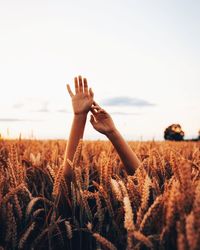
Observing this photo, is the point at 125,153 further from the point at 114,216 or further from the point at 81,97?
the point at 114,216

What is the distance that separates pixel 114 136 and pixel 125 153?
133mm

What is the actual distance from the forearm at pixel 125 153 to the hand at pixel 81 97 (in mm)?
219

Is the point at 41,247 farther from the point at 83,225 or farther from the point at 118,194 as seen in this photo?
the point at 118,194

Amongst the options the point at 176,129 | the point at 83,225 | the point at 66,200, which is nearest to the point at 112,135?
the point at 66,200

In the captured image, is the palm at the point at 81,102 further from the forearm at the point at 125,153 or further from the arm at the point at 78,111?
the forearm at the point at 125,153

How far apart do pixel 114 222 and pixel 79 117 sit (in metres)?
1.03

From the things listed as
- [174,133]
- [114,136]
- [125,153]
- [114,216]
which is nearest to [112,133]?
[114,136]

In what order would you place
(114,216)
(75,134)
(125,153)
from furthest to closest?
(125,153) → (75,134) → (114,216)

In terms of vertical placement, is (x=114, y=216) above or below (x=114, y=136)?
below

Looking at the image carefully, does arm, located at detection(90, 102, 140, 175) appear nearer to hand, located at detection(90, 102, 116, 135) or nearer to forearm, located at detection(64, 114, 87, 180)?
hand, located at detection(90, 102, 116, 135)

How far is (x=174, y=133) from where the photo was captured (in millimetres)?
26984

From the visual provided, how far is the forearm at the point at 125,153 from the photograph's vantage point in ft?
6.58

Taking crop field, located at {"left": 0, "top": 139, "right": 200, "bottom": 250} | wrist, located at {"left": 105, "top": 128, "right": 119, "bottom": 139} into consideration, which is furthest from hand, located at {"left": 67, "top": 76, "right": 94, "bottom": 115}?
crop field, located at {"left": 0, "top": 139, "right": 200, "bottom": 250}

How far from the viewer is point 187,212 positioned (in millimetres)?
814
